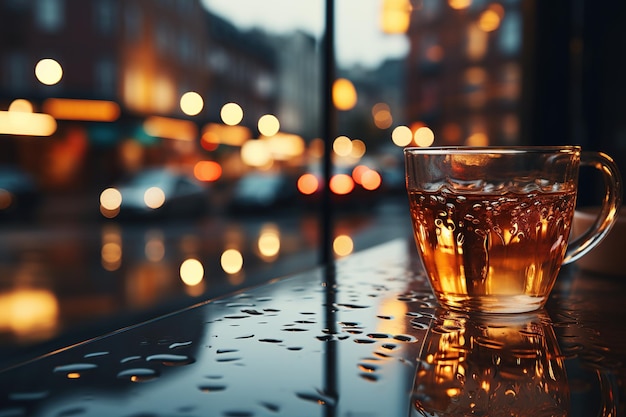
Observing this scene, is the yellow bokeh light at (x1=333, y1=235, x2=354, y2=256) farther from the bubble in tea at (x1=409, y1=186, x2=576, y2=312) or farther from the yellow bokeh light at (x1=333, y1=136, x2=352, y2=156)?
the yellow bokeh light at (x1=333, y1=136, x2=352, y2=156)

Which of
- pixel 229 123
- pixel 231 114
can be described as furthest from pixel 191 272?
pixel 231 114

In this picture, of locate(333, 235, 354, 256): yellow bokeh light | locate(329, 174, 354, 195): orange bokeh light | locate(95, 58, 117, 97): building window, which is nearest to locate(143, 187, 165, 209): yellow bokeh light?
locate(329, 174, 354, 195): orange bokeh light

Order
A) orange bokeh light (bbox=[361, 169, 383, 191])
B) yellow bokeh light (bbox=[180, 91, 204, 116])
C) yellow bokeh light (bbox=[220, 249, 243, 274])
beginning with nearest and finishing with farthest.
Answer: yellow bokeh light (bbox=[220, 249, 243, 274])
orange bokeh light (bbox=[361, 169, 383, 191])
yellow bokeh light (bbox=[180, 91, 204, 116])

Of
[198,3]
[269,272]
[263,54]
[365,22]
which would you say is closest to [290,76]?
[263,54]

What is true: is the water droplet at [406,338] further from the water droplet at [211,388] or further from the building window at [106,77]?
the building window at [106,77]

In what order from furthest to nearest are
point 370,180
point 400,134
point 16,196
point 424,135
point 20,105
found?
point 20,105
point 400,134
point 370,180
point 424,135
point 16,196

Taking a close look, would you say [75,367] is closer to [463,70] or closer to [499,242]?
[499,242]
